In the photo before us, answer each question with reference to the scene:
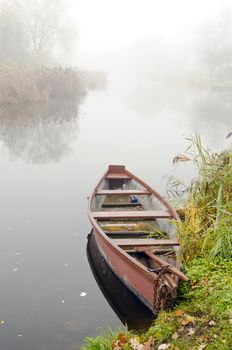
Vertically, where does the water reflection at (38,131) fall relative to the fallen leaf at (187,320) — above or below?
above

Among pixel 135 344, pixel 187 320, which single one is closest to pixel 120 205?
pixel 187 320

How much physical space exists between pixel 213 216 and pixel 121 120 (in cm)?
1877

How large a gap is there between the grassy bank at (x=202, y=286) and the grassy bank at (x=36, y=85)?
17316 mm

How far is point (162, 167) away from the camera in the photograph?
1515 cm

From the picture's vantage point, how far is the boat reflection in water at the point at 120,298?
6277 millimetres

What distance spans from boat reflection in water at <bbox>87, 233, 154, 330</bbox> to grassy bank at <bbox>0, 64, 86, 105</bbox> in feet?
55.0

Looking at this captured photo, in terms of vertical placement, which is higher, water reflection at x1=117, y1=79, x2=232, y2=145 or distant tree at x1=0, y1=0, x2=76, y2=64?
distant tree at x1=0, y1=0, x2=76, y2=64

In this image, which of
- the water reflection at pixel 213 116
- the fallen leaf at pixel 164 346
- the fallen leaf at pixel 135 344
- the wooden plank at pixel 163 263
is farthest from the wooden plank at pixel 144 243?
the water reflection at pixel 213 116

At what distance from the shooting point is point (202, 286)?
571 centimetres

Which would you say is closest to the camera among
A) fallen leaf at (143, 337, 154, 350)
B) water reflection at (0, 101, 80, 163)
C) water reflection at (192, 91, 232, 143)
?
fallen leaf at (143, 337, 154, 350)

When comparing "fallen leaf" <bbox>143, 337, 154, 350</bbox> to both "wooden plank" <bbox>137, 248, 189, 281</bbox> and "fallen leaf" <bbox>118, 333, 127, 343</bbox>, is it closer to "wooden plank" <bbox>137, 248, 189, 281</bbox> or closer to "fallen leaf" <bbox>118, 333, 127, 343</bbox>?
"fallen leaf" <bbox>118, 333, 127, 343</bbox>

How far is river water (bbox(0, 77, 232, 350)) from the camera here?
6309 millimetres

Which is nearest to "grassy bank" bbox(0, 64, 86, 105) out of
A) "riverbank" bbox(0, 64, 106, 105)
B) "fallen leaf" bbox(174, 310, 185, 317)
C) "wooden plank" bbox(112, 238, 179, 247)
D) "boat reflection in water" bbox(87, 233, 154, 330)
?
"riverbank" bbox(0, 64, 106, 105)

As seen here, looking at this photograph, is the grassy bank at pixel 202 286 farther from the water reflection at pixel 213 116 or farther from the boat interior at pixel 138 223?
the water reflection at pixel 213 116
